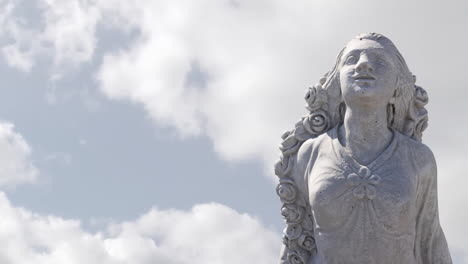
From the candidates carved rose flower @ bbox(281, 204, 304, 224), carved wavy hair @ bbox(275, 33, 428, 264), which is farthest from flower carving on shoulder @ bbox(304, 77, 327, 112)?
carved rose flower @ bbox(281, 204, 304, 224)

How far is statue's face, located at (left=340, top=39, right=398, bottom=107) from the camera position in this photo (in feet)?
30.5

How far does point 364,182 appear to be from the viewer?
8.98 metres

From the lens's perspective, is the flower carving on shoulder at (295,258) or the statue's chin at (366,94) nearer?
the statue's chin at (366,94)

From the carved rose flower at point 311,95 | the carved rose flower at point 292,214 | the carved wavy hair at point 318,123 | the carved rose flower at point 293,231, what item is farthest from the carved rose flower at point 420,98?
the carved rose flower at point 293,231

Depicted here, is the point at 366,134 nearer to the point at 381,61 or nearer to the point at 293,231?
the point at 381,61

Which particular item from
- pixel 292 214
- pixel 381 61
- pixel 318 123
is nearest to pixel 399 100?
pixel 381 61

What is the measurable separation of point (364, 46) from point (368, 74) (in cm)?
45

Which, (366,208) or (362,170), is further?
(362,170)

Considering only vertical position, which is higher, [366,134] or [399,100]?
[399,100]

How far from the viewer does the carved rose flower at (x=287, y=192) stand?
31.9 feet

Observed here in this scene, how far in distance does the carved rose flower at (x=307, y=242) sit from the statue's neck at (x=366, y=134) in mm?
1197

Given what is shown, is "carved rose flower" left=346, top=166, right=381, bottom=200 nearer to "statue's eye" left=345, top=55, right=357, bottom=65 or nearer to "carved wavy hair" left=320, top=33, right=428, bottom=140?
"carved wavy hair" left=320, top=33, right=428, bottom=140

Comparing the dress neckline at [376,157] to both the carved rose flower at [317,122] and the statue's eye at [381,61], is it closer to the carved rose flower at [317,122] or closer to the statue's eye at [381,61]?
the carved rose flower at [317,122]

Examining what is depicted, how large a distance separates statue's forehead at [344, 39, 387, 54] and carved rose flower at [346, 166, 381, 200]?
1.55 m
